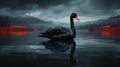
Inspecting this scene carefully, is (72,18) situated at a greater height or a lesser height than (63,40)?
greater

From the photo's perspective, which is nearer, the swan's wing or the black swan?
A: the black swan

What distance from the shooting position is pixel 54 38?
20469 millimetres

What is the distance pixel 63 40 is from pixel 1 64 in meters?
11.2

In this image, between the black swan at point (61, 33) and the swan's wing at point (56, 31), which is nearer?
the black swan at point (61, 33)

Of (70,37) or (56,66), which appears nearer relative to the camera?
(56,66)

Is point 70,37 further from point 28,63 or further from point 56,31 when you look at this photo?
point 28,63

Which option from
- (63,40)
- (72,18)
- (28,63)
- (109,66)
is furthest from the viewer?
(72,18)

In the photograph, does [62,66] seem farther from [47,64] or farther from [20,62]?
[20,62]

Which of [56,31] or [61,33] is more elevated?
[56,31]

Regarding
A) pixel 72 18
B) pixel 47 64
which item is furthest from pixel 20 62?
pixel 72 18

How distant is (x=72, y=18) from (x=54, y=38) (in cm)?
275

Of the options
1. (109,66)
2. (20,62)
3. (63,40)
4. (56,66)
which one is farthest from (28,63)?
(63,40)

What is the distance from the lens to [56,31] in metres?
20.4

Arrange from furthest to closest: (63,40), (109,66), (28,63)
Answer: (63,40), (28,63), (109,66)
